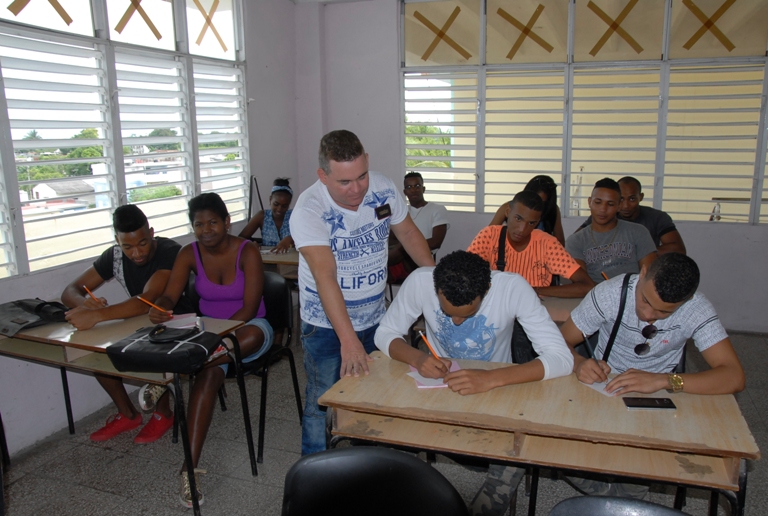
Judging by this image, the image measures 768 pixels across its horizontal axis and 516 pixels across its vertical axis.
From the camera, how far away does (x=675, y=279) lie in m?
1.92

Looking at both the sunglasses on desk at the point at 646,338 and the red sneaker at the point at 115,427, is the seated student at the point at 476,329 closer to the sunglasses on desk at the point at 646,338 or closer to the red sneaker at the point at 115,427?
the sunglasses on desk at the point at 646,338

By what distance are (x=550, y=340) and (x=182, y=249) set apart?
211 cm

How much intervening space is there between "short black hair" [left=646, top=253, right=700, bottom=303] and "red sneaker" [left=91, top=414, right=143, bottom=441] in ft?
9.84

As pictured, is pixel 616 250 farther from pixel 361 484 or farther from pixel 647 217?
pixel 361 484

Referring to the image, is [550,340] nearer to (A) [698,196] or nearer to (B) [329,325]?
(B) [329,325]

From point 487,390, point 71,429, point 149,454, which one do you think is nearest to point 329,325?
point 487,390

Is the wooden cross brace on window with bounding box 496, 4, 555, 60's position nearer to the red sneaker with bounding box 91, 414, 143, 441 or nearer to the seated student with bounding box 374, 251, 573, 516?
the seated student with bounding box 374, 251, 573, 516

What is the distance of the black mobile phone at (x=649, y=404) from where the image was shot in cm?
186

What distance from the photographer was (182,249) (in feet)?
10.8

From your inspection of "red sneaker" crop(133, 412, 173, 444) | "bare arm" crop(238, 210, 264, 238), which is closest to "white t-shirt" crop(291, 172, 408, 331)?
"red sneaker" crop(133, 412, 173, 444)

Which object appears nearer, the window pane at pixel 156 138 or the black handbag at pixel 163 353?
the black handbag at pixel 163 353

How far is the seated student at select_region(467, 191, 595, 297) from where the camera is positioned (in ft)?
10.5

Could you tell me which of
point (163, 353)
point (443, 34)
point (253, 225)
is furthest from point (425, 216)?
point (163, 353)

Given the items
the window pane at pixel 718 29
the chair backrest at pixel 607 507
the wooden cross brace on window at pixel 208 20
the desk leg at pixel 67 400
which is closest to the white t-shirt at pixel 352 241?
the chair backrest at pixel 607 507
